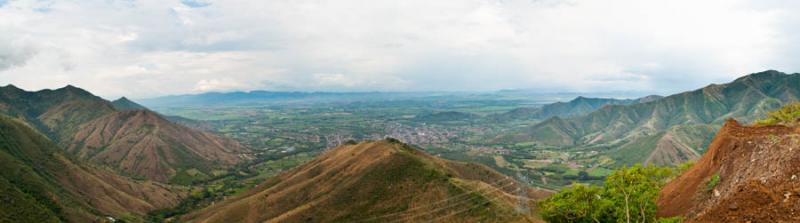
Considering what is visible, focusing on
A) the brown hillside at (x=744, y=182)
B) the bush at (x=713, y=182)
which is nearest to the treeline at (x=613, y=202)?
the brown hillside at (x=744, y=182)

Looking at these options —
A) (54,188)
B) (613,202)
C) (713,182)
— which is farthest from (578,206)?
(54,188)

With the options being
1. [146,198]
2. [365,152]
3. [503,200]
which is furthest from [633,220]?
[146,198]

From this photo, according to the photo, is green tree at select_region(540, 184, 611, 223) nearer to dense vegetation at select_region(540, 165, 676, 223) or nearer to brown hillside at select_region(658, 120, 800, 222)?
dense vegetation at select_region(540, 165, 676, 223)

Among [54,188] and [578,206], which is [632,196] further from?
[54,188]

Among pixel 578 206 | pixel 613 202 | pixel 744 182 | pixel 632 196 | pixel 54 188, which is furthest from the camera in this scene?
pixel 54 188

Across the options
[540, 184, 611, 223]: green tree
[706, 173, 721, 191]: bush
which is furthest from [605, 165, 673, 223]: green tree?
[706, 173, 721, 191]: bush

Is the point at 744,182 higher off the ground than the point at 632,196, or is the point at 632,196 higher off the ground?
the point at 744,182

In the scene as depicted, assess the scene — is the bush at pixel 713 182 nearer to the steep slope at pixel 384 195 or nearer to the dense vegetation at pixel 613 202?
the dense vegetation at pixel 613 202
